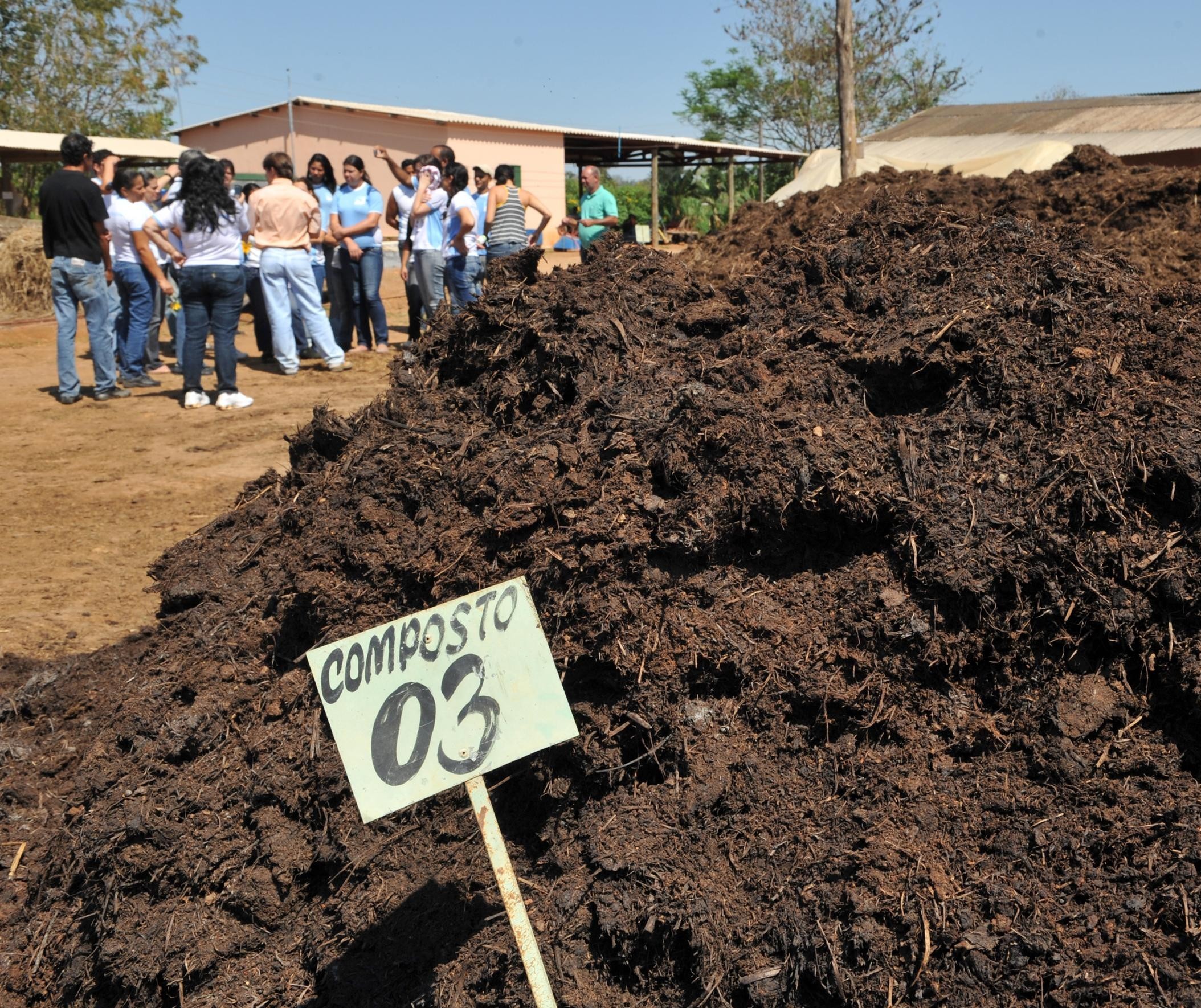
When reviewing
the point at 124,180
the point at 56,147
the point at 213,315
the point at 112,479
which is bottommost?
the point at 112,479

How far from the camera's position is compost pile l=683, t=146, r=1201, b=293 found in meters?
4.12

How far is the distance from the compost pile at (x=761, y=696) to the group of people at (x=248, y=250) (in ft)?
17.2

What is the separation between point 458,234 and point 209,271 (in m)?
2.61

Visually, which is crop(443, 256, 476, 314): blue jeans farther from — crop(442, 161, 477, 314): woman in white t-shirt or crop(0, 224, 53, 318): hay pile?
crop(0, 224, 53, 318): hay pile

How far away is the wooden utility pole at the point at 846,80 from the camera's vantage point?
10836 mm

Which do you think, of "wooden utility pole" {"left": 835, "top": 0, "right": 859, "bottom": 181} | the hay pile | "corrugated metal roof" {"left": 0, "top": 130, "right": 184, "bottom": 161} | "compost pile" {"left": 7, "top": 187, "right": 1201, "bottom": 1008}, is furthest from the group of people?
"corrugated metal roof" {"left": 0, "top": 130, "right": 184, "bottom": 161}

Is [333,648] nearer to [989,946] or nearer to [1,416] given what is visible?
[989,946]

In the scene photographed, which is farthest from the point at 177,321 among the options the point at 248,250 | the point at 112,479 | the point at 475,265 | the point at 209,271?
the point at 112,479

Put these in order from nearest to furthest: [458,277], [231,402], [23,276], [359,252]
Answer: [231,402], [458,277], [359,252], [23,276]

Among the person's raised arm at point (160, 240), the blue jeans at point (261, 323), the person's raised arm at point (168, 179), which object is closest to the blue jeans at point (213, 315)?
the person's raised arm at point (160, 240)

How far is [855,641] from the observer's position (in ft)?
8.33

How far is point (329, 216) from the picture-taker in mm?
11578

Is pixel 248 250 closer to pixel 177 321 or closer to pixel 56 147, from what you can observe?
pixel 177 321

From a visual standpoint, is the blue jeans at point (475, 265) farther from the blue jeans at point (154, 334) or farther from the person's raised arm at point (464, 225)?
the blue jeans at point (154, 334)
